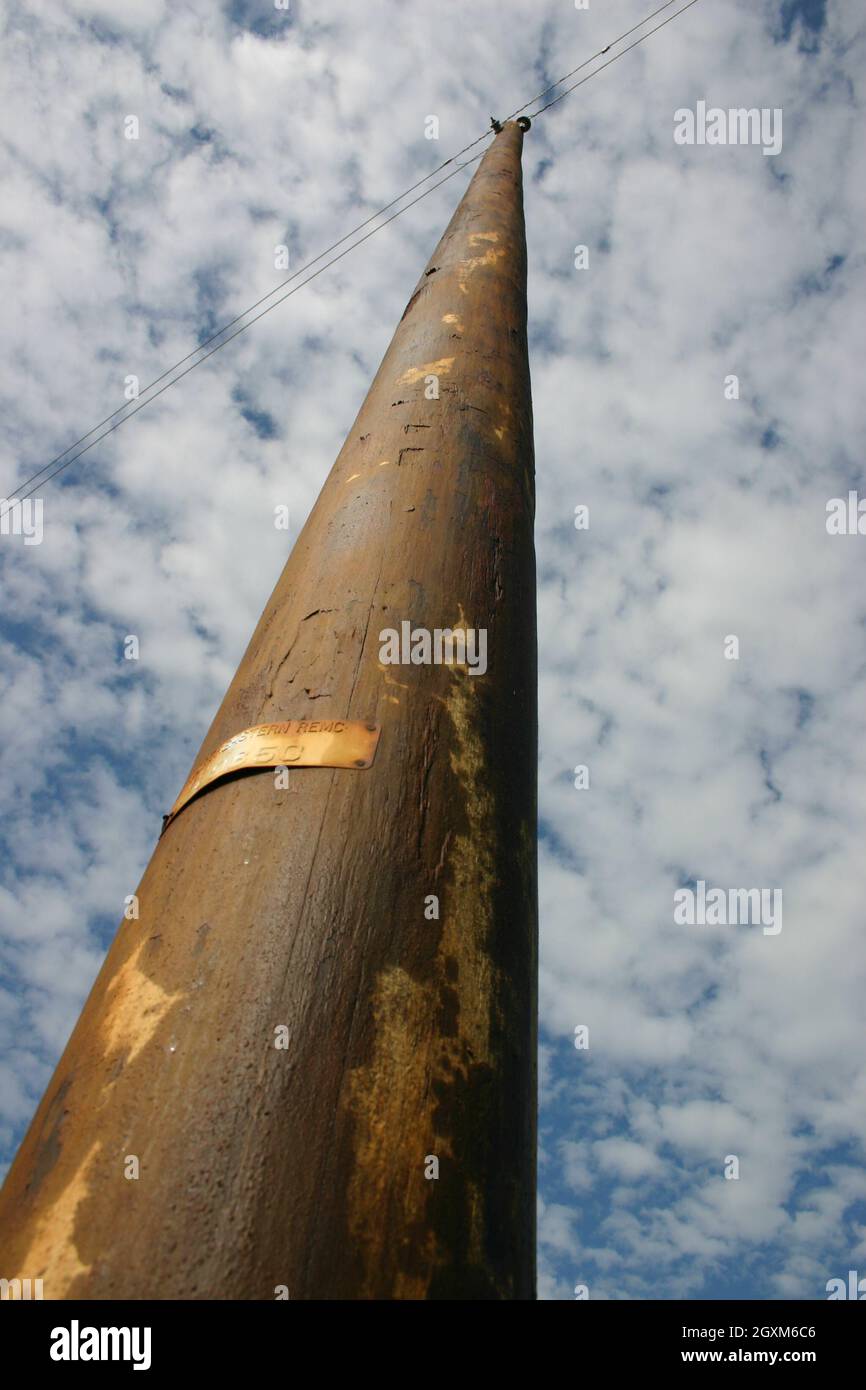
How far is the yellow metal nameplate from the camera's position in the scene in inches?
54.7

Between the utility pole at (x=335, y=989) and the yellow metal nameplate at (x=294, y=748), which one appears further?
the yellow metal nameplate at (x=294, y=748)

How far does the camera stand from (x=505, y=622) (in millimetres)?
1776

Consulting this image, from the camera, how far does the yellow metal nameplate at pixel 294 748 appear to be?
139cm

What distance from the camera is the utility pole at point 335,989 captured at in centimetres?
95

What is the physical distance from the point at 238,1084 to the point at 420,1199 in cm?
22

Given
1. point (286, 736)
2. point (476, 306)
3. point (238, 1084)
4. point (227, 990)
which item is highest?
point (476, 306)

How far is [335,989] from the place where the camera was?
1123mm

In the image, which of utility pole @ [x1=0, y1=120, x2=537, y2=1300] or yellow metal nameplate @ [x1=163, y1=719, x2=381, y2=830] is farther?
yellow metal nameplate @ [x1=163, y1=719, x2=381, y2=830]

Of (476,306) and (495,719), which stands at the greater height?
(476,306)
